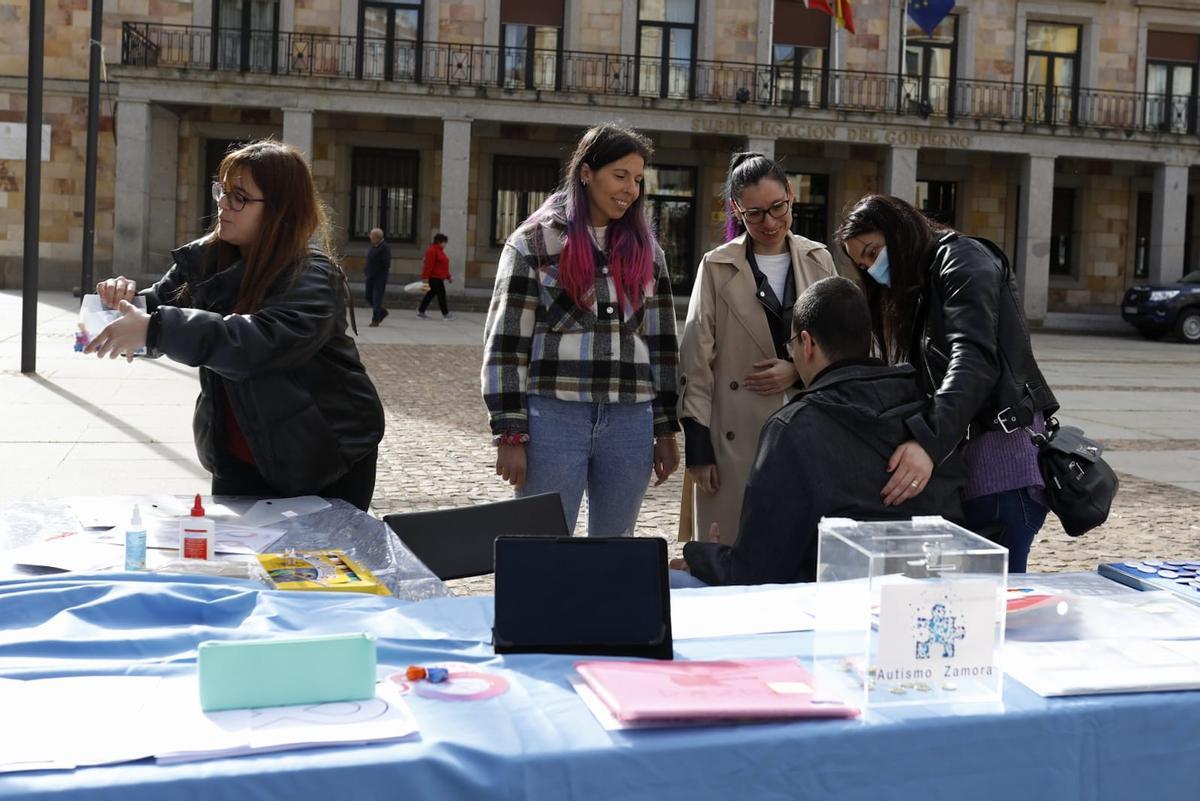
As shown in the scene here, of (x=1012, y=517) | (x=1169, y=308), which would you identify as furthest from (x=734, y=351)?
(x=1169, y=308)

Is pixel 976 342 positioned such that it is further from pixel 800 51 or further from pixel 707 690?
pixel 800 51

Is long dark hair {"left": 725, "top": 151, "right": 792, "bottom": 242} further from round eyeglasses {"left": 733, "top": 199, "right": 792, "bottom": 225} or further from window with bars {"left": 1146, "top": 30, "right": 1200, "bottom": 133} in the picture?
window with bars {"left": 1146, "top": 30, "right": 1200, "bottom": 133}

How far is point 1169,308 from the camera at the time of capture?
28.1 metres

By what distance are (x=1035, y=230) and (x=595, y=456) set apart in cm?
2855

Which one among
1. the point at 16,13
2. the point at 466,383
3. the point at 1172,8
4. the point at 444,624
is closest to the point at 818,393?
the point at 444,624

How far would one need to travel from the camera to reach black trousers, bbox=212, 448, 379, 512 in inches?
162

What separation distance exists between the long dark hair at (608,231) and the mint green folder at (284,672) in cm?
232

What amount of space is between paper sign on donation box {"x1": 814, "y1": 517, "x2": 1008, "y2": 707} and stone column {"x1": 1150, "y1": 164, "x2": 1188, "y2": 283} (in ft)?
104

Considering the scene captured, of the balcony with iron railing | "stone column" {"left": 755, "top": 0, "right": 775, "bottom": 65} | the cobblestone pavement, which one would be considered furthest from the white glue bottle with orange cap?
"stone column" {"left": 755, "top": 0, "right": 775, "bottom": 65}

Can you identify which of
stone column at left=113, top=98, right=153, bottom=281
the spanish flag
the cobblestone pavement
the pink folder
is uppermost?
the spanish flag

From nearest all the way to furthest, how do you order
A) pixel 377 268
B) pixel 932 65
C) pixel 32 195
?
pixel 32 195
pixel 377 268
pixel 932 65

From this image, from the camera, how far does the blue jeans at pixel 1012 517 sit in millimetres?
3854

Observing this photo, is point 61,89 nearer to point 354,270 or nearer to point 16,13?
point 16,13

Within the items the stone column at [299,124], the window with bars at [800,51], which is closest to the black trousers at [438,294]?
the stone column at [299,124]
